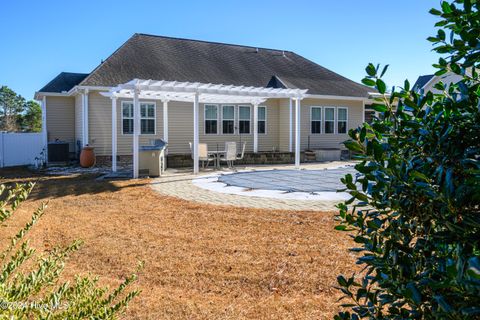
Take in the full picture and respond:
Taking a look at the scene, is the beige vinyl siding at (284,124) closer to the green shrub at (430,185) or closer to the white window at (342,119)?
the white window at (342,119)

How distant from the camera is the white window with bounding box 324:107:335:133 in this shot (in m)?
21.0

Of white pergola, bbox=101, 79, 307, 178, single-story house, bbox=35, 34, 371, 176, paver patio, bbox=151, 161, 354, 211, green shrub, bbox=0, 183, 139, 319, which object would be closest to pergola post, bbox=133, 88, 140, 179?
white pergola, bbox=101, 79, 307, 178

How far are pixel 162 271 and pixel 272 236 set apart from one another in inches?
75.0

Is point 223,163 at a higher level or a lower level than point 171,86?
lower

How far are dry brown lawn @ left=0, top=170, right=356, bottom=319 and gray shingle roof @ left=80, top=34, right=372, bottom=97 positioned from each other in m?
10.6

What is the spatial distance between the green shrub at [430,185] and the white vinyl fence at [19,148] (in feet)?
Answer: 65.4

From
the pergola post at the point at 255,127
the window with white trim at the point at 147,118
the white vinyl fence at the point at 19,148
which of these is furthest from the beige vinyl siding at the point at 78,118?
the pergola post at the point at 255,127

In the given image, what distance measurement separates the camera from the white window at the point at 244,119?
782 inches

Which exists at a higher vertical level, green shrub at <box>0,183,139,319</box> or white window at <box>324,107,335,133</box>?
white window at <box>324,107,335,133</box>

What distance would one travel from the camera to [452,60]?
1525 mm

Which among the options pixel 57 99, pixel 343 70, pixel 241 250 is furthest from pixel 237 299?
pixel 343 70

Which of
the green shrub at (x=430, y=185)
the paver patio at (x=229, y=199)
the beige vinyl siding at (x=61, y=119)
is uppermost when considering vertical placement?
the beige vinyl siding at (x=61, y=119)

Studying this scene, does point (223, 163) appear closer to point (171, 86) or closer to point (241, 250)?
point (171, 86)

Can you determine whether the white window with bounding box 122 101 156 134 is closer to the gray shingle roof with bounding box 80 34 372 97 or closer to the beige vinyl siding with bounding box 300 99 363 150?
the gray shingle roof with bounding box 80 34 372 97
